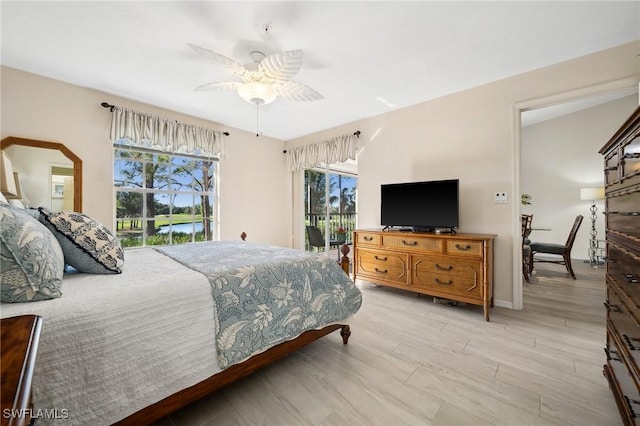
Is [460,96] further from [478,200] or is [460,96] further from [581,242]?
[581,242]

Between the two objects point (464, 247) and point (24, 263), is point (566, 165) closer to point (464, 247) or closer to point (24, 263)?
point (464, 247)

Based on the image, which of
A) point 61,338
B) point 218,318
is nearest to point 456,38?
point 218,318

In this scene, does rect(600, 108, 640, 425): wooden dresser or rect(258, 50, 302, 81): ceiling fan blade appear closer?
rect(600, 108, 640, 425): wooden dresser

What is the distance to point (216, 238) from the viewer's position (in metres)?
4.10

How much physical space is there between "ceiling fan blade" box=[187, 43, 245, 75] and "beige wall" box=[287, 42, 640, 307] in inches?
87.3

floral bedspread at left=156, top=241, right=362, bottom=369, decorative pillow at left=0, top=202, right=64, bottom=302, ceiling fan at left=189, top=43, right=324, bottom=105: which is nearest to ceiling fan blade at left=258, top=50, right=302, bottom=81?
ceiling fan at left=189, top=43, right=324, bottom=105

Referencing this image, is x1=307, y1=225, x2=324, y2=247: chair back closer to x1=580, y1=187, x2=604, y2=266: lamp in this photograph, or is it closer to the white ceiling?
the white ceiling

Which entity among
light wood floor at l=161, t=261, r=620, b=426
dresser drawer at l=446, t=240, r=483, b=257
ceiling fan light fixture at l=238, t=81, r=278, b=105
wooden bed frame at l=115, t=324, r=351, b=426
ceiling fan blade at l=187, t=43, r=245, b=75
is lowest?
light wood floor at l=161, t=261, r=620, b=426

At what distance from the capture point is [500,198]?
280 centimetres

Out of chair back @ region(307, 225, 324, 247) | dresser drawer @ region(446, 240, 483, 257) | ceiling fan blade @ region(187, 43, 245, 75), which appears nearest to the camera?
ceiling fan blade @ region(187, 43, 245, 75)

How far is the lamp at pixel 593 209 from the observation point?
480 cm

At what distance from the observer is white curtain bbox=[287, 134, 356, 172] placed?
408 centimetres

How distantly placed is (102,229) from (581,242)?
7560 mm

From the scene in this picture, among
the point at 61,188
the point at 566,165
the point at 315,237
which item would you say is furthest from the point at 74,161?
the point at 566,165
